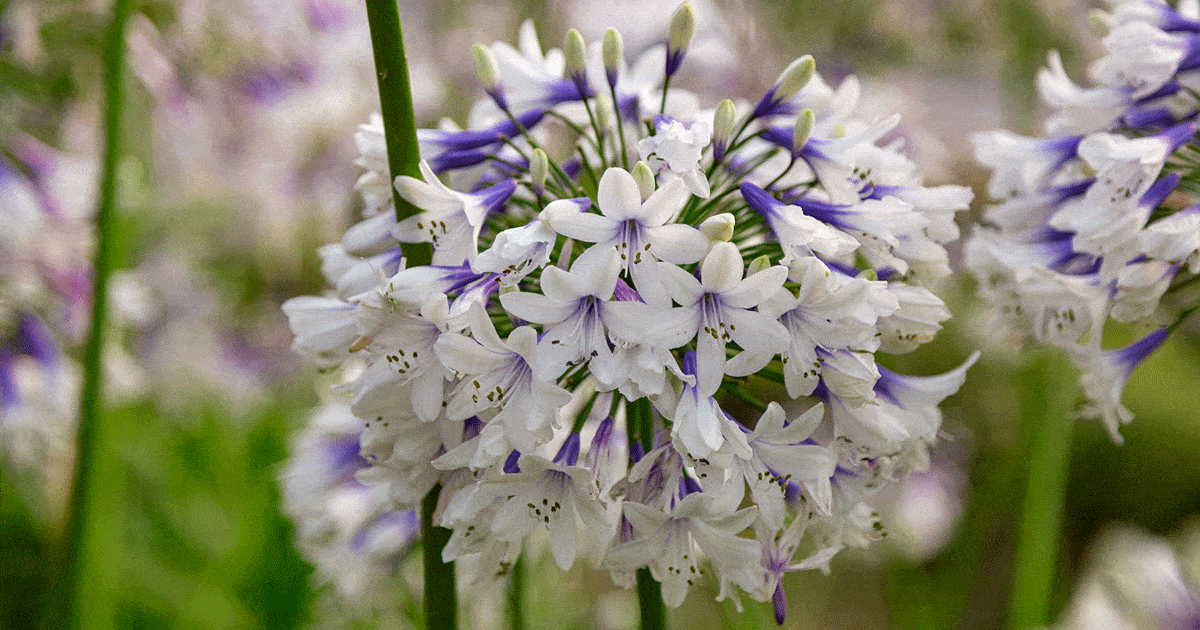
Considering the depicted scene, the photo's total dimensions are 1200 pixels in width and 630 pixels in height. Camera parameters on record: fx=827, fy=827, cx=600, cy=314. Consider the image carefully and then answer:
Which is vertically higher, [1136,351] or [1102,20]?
[1102,20]

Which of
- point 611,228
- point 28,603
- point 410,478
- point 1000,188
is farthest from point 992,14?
point 28,603

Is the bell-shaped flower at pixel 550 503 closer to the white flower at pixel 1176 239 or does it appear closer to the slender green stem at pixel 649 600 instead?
the slender green stem at pixel 649 600

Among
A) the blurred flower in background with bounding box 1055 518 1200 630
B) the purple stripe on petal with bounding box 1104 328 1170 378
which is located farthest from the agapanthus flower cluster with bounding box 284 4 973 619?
the blurred flower in background with bounding box 1055 518 1200 630

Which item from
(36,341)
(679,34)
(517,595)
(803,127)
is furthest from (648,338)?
(36,341)

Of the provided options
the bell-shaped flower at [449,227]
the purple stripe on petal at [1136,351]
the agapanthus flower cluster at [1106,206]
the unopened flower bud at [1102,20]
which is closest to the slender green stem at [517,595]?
the bell-shaped flower at [449,227]

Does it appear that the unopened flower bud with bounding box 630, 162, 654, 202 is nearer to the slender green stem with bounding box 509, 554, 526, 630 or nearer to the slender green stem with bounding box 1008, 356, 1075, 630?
the slender green stem with bounding box 509, 554, 526, 630

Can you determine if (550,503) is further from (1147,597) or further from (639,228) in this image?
(1147,597)

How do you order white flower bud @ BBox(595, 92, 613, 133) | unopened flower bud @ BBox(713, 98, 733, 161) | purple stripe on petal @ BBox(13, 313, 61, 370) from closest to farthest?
1. unopened flower bud @ BBox(713, 98, 733, 161)
2. white flower bud @ BBox(595, 92, 613, 133)
3. purple stripe on petal @ BBox(13, 313, 61, 370)
